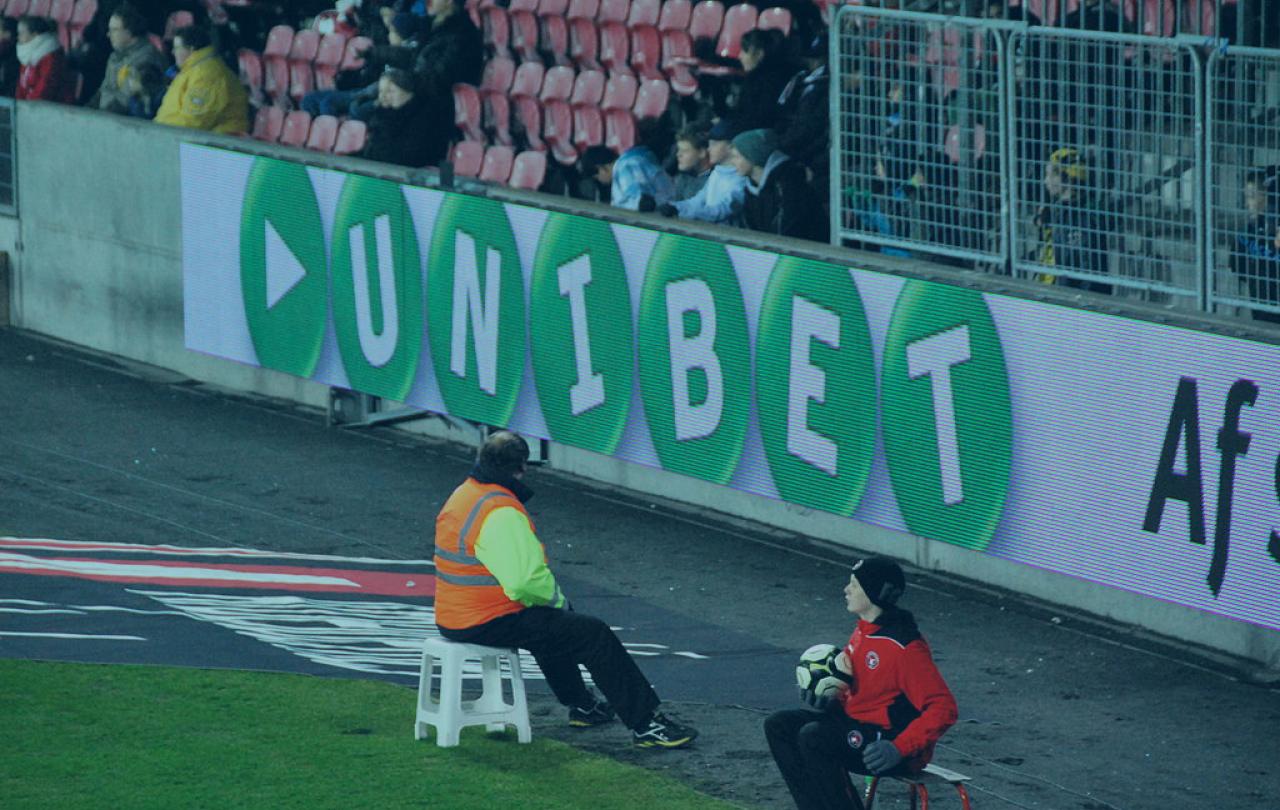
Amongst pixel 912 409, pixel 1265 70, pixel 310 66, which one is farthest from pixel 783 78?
pixel 310 66

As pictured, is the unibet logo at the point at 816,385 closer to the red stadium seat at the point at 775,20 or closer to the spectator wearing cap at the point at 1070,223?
the spectator wearing cap at the point at 1070,223

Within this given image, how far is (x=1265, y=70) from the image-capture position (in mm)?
12594

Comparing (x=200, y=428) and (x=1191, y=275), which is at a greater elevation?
(x=1191, y=275)

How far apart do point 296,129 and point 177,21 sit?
9.81 feet

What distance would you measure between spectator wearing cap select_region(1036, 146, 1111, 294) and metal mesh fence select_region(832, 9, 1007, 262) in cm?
29

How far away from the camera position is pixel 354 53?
2130 cm

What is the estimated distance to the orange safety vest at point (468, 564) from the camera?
1058 centimetres

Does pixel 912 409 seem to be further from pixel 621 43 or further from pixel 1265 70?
pixel 621 43

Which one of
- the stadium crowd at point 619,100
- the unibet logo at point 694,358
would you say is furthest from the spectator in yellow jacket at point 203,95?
the unibet logo at point 694,358

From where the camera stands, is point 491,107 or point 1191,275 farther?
point 491,107

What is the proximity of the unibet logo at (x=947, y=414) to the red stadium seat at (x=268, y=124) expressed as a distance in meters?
8.69

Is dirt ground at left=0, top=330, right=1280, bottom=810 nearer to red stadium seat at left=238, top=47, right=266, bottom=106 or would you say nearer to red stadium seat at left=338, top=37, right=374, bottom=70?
red stadium seat at left=238, top=47, right=266, bottom=106

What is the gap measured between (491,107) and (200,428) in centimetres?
359

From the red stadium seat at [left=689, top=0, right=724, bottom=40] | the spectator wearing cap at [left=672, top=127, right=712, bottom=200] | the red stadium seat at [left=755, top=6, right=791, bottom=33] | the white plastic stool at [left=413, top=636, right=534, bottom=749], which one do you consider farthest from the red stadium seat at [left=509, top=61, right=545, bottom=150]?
the white plastic stool at [left=413, top=636, right=534, bottom=749]
